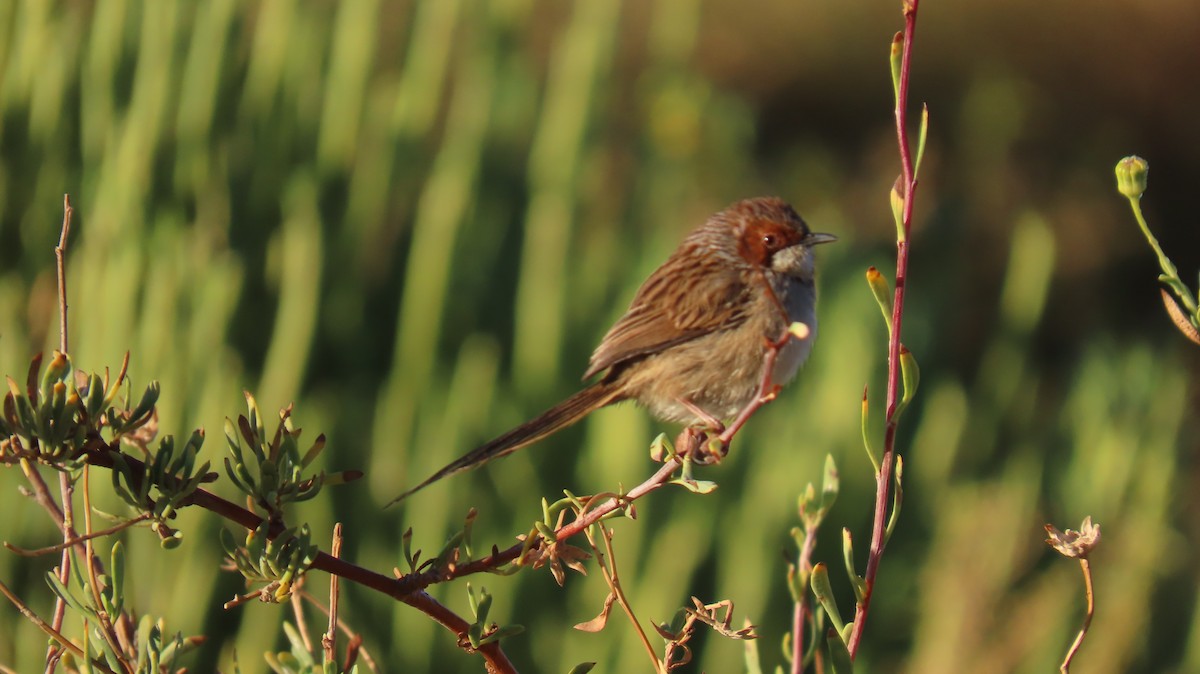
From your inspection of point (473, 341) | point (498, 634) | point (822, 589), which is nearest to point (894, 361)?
point (822, 589)

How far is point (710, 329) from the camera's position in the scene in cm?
308

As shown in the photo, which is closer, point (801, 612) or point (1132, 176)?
point (801, 612)

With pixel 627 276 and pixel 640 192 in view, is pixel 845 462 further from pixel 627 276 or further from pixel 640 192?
pixel 640 192

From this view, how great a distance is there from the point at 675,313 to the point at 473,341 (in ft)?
5.12

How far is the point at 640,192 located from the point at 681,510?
187 cm

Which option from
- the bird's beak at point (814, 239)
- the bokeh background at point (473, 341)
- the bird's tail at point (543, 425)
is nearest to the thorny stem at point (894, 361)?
the bird's tail at point (543, 425)

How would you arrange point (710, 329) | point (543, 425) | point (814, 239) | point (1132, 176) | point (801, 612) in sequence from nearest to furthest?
point (801, 612), point (1132, 176), point (543, 425), point (710, 329), point (814, 239)

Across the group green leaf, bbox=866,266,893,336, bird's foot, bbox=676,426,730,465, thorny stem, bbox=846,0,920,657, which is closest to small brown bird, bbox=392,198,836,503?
bird's foot, bbox=676,426,730,465

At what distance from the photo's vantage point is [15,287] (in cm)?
416

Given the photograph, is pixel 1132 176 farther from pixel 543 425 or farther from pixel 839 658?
pixel 543 425

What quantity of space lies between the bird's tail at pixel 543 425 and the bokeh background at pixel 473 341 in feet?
3.37

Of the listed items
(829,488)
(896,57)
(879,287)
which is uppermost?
(896,57)

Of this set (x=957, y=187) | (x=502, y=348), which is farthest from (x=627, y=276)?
(x=957, y=187)

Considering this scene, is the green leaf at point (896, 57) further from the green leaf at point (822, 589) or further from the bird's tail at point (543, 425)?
the bird's tail at point (543, 425)
